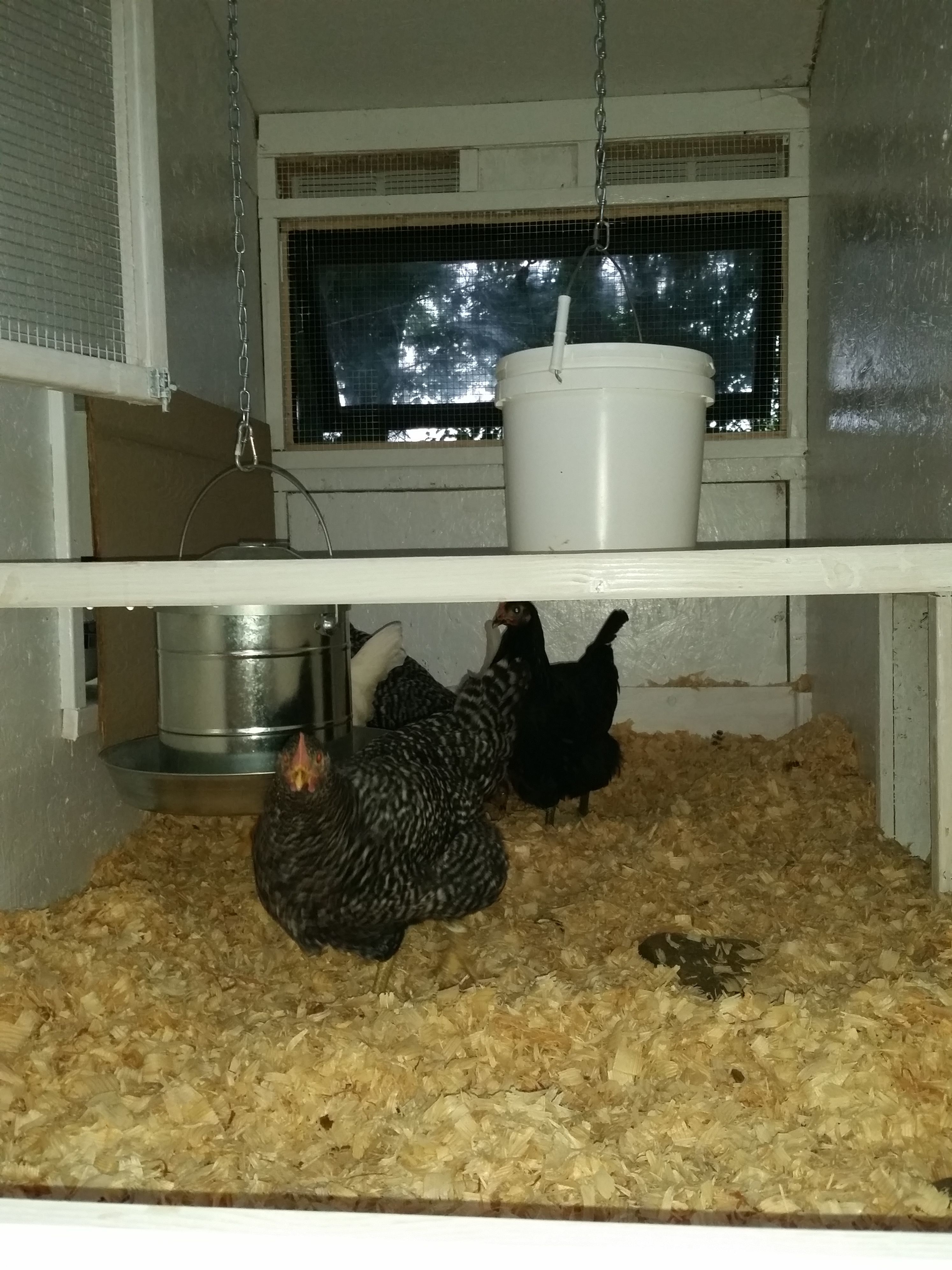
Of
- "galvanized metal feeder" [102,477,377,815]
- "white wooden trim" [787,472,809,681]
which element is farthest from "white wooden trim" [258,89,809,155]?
"galvanized metal feeder" [102,477,377,815]

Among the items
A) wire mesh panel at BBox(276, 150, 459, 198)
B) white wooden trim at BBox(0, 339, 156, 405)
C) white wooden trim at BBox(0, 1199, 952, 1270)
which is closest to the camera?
white wooden trim at BBox(0, 1199, 952, 1270)

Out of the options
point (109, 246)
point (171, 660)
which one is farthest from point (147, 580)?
point (109, 246)

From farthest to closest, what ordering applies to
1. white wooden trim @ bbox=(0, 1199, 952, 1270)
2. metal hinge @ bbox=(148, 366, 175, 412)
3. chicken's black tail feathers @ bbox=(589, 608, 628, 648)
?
1. chicken's black tail feathers @ bbox=(589, 608, 628, 648)
2. metal hinge @ bbox=(148, 366, 175, 412)
3. white wooden trim @ bbox=(0, 1199, 952, 1270)

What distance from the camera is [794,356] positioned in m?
3.44

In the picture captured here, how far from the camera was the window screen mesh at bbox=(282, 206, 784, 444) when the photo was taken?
3445 millimetres

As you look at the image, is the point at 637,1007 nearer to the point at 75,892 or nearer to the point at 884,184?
the point at 75,892

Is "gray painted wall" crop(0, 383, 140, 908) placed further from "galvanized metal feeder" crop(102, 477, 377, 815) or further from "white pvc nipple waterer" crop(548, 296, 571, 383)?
"white pvc nipple waterer" crop(548, 296, 571, 383)

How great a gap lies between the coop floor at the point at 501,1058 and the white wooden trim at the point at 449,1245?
1.73ft

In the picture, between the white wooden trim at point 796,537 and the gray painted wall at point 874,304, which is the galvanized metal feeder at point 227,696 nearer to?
the gray painted wall at point 874,304

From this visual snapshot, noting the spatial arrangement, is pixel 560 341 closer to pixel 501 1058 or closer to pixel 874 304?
pixel 501 1058

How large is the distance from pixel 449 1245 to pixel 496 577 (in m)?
0.90

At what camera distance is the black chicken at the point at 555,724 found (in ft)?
9.33

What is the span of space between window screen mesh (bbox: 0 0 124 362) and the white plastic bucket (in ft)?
2.58

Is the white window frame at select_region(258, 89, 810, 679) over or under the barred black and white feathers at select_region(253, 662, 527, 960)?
over
